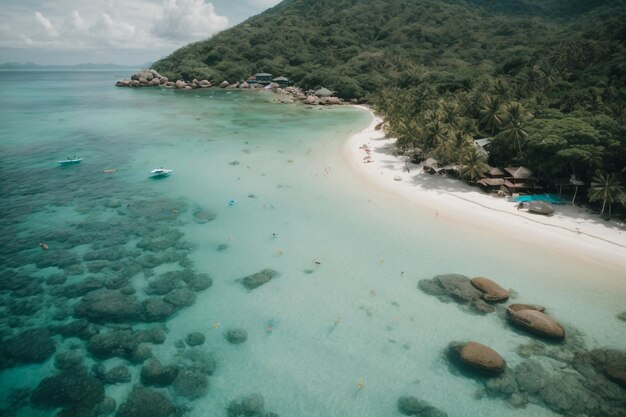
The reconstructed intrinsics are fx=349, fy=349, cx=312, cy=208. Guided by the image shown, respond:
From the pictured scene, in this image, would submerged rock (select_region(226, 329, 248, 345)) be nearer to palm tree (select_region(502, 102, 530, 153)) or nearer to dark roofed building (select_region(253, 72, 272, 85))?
palm tree (select_region(502, 102, 530, 153))

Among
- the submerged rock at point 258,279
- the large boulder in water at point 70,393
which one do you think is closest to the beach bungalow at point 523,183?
the submerged rock at point 258,279

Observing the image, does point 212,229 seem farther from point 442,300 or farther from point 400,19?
point 400,19

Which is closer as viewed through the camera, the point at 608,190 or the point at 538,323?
the point at 538,323

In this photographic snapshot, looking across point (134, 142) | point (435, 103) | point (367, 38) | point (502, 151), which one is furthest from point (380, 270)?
point (367, 38)

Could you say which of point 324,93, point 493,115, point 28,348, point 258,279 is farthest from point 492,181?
point 324,93

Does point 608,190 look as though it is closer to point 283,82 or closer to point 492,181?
point 492,181

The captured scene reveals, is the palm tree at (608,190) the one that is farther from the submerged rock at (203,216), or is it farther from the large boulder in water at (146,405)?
the large boulder in water at (146,405)
